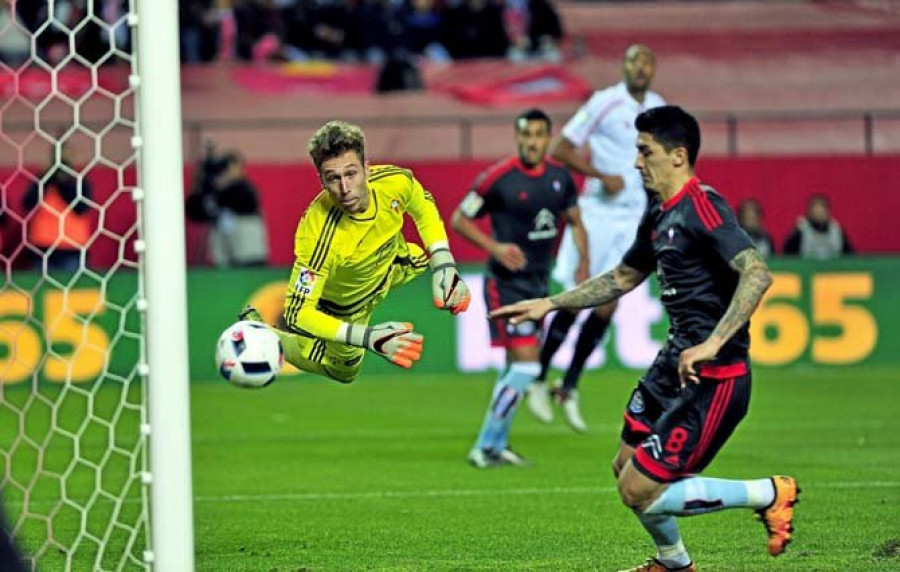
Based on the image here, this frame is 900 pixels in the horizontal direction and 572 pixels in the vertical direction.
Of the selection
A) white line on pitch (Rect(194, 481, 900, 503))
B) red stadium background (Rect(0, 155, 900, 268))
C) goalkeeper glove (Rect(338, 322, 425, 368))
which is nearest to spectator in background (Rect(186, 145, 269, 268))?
red stadium background (Rect(0, 155, 900, 268))

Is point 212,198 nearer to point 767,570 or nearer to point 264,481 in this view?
point 264,481

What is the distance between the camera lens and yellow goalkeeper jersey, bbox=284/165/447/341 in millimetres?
7508

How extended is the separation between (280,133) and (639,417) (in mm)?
14882

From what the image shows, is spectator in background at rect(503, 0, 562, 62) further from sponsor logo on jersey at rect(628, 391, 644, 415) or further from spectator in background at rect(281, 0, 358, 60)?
sponsor logo on jersey at rect(628, 391, 644, 415)

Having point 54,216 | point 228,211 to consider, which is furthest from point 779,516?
point 228,211

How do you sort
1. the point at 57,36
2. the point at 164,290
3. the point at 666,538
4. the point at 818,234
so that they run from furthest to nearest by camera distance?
the point at 57,36
the point at 818,234
the point at 666,538
the point at 164,290

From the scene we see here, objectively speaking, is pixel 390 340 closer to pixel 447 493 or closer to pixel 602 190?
pixel 447 493

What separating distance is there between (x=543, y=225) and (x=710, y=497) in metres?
5.28

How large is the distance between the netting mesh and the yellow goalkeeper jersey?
135 centimetres

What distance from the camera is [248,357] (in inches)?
278

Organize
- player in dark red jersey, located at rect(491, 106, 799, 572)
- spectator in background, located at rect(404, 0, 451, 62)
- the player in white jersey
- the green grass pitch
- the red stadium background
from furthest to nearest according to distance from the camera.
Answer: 1. spectator in background, located at rect(404, 0, 451, 62)
2. the red stadium background
3. the player in white jersey
4. the green grass pitch
5. player in dark red jersey, located at rect(491, 106, 799, 572)

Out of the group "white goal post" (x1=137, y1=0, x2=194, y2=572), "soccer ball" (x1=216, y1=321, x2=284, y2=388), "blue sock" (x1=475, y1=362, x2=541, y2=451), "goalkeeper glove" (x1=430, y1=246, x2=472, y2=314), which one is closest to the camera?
"white goal post" (x1=137, y1=0, x2=194, y2=572)

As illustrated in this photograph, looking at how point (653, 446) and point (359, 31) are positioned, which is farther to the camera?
point (359, 31)

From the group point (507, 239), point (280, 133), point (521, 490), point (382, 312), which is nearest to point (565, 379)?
point (507, 239)
